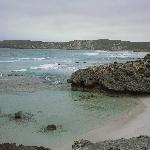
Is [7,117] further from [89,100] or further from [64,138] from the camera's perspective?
[89,100]

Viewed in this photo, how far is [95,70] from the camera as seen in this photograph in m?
29.4

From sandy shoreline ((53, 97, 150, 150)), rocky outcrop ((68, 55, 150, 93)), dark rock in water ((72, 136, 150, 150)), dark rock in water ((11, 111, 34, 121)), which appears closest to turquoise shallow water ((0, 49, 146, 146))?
dark rock in water ((11, 111, 34, 121))

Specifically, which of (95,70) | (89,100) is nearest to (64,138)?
(89,100)

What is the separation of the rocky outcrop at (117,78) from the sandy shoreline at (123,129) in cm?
597

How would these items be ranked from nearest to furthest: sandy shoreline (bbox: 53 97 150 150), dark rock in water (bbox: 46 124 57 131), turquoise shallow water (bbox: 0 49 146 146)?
sandy shoreline (bbox: 53 97 150 150)
turquoise shallow water (bbox: 0 49 146 146)
dark rock in water (bbox: 46 124 57 131)

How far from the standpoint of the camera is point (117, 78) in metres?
27.0

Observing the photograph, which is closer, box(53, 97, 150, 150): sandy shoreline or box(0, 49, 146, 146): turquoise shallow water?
box(53, 97, 150, 150): sandy shoreline

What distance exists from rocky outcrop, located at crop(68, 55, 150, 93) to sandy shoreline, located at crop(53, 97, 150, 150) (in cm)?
597

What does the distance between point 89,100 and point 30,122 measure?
6.96 m

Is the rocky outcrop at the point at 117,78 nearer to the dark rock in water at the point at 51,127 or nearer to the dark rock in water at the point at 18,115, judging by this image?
the dark rock in water at the point at 18,115

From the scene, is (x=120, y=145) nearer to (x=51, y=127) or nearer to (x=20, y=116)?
(x=51, y=127)

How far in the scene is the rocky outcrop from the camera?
2600 centimetres

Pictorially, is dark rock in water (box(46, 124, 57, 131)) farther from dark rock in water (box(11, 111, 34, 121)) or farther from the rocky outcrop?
the rocky outcrop

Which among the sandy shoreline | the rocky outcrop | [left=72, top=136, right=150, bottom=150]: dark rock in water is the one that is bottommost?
the sandy shoreline
